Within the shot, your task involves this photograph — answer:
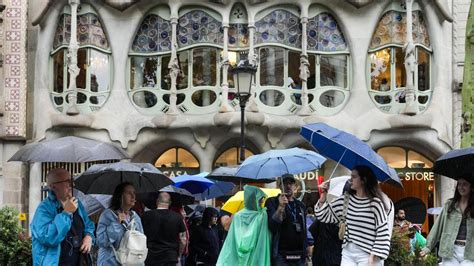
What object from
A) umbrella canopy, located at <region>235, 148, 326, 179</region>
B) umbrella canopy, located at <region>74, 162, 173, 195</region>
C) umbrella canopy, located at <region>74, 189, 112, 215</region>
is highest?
umbrella canopy, located at <region>235, 148, 326, 179</region>

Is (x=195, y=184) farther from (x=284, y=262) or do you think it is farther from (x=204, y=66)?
(x=204, y=66)

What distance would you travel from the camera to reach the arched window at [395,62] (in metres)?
28.2

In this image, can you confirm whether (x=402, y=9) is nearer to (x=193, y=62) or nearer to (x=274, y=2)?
(x=274, y=2)

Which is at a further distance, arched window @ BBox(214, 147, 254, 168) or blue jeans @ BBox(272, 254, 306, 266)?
arched window @ BBox(214, 147, 254, 168)

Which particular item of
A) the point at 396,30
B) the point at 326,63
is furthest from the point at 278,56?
the point at 396,30

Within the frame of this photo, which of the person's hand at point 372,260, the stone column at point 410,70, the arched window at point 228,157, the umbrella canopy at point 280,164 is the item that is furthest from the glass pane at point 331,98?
the person's hand at point 372,260

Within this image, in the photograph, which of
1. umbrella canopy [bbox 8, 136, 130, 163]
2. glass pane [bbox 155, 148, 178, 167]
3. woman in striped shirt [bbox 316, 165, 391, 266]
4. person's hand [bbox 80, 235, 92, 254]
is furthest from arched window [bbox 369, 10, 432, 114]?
person's hand [bbox 80, 235, 92, 254]

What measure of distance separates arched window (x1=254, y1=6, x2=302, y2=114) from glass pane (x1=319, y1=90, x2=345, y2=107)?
0.88m

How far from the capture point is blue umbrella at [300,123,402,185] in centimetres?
1015

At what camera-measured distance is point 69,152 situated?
1112 centimetres

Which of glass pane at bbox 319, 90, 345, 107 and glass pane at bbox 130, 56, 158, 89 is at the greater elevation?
glass pane at bbox 130, 56, 158, 89

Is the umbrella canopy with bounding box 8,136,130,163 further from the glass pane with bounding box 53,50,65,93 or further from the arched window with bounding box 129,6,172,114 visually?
the glass pane with bounding box 53,50,65,93

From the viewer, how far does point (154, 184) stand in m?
12.4

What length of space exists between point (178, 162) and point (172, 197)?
49.9ft
